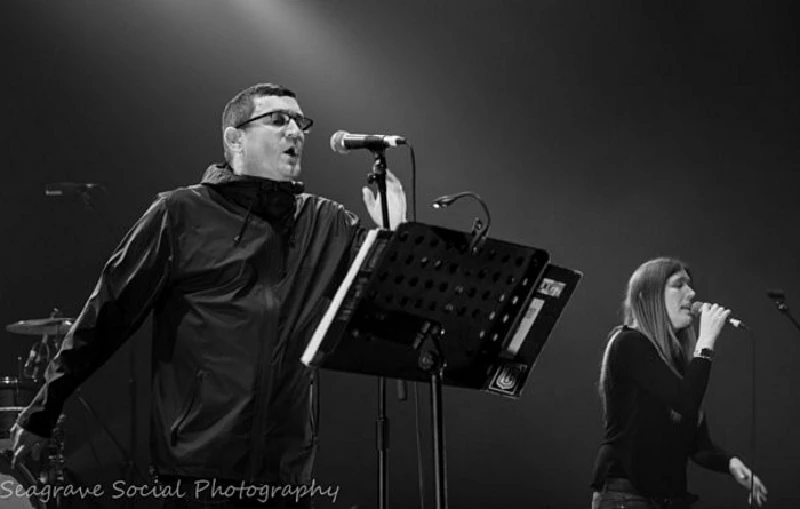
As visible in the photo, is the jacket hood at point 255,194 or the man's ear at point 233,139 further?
the man's ear at point 233,139

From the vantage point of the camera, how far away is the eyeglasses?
3.18 m

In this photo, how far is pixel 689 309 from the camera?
4.90 m

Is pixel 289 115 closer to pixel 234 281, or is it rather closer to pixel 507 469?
pixel 234 281

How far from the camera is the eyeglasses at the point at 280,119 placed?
3182 millimetres

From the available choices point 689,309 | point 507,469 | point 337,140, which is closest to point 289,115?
point 337,140

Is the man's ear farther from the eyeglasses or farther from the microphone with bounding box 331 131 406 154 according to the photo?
the microphone with bounding box 331 131 406 154

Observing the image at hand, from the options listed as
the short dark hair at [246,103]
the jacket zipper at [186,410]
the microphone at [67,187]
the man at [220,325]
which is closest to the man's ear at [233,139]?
the short dark hair at [246,103]

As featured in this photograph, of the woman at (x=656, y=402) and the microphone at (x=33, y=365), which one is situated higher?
the woman at (x=656, y=402)

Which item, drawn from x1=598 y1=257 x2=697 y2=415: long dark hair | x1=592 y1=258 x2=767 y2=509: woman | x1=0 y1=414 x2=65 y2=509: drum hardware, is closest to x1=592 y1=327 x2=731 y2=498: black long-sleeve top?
x1=592 y1=258 x2=767 y2=509: woman

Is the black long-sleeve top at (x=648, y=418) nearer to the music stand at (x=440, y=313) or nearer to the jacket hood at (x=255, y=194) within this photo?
the music stand at (x=440, y=313)

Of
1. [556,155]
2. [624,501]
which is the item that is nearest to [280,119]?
[624,501]

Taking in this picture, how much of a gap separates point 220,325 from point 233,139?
0.64 meters

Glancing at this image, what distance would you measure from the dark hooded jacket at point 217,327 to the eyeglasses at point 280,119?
0.21m

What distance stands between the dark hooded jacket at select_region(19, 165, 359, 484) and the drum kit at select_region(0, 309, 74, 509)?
1.99 metres
